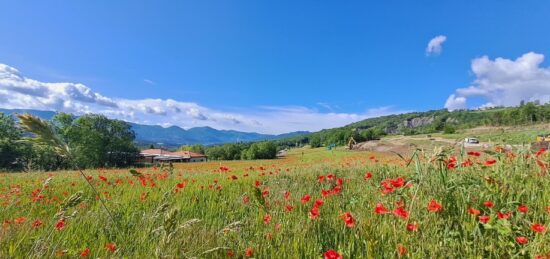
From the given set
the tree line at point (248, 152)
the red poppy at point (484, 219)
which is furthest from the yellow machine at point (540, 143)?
the tree line at point (248, 152)

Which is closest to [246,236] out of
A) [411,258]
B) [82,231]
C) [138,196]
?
[411,258]

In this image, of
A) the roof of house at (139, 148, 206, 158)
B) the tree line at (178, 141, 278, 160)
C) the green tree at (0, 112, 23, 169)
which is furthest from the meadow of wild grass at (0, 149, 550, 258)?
the roof of house at (139, 148, 206, 158)

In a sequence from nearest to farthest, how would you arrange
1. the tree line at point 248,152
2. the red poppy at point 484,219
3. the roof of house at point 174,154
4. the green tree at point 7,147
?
the red poppy at point 484,219 < the green tree at point 7,147 < the tree line at point 248,152 < the roof of house at point 174,154

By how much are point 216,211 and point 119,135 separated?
8927 cm

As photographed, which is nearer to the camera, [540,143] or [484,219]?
[484,219]

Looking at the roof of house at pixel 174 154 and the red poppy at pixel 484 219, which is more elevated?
the red poppy at pixel 484 219

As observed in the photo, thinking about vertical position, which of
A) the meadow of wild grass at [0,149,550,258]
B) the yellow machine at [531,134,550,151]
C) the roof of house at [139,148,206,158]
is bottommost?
the roof of house at [139,148,206,158]

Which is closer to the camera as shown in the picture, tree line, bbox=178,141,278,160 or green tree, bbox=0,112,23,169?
green tree, bbox=0,112,23,169

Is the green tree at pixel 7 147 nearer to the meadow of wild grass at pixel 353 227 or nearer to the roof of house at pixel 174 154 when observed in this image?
the roof of house at pixel 174 154

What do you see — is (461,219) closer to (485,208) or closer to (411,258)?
(485,208)

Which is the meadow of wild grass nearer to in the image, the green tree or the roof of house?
the green tree

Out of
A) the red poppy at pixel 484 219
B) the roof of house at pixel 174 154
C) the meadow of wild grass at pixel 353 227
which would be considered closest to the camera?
the meadow of wild grass at pixel 353 227

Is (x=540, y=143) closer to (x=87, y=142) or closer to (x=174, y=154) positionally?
(x=87, y=142)

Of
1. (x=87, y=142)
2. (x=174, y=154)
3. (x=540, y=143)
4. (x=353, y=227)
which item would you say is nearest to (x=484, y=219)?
(x=353, y=227)
